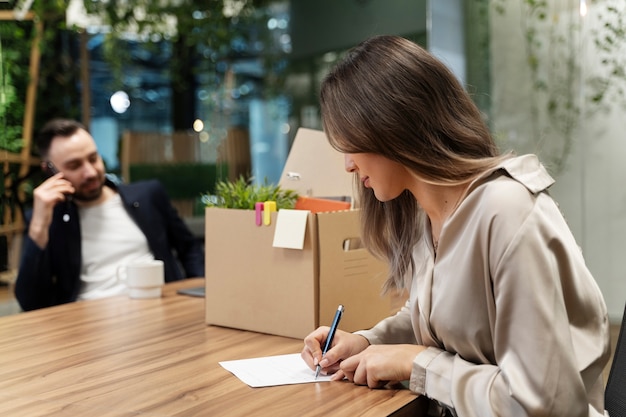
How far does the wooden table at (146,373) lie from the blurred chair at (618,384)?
34 cm

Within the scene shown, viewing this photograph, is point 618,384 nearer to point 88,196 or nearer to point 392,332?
point 392,332

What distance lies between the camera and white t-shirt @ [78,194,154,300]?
2746mm

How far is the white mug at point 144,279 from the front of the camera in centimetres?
209

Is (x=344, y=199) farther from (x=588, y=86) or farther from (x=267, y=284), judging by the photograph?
(x=588, y=86)

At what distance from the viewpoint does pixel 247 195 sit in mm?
1686

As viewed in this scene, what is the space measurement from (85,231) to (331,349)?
1.78 metres

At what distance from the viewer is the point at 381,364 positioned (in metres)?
1.21

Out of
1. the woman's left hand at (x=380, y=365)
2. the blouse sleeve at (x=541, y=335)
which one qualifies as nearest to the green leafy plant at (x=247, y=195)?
the woman's left hand at (x=380, y=365)

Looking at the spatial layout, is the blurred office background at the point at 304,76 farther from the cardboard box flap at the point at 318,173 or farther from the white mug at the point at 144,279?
the white mug at the point at 144,279

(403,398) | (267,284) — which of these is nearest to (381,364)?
(403,398)

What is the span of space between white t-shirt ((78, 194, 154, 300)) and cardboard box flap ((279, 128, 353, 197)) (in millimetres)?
1089

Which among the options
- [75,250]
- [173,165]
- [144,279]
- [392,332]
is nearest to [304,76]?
[173,165]

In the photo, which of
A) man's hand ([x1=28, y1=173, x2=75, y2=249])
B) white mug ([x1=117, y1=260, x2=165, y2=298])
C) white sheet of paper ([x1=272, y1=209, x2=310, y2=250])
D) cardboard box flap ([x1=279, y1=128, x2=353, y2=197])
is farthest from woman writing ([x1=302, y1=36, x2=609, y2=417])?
man's hand ([x1=28, y1=173, x2=75, y2=249])

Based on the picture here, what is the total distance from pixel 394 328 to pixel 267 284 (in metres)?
0.32
